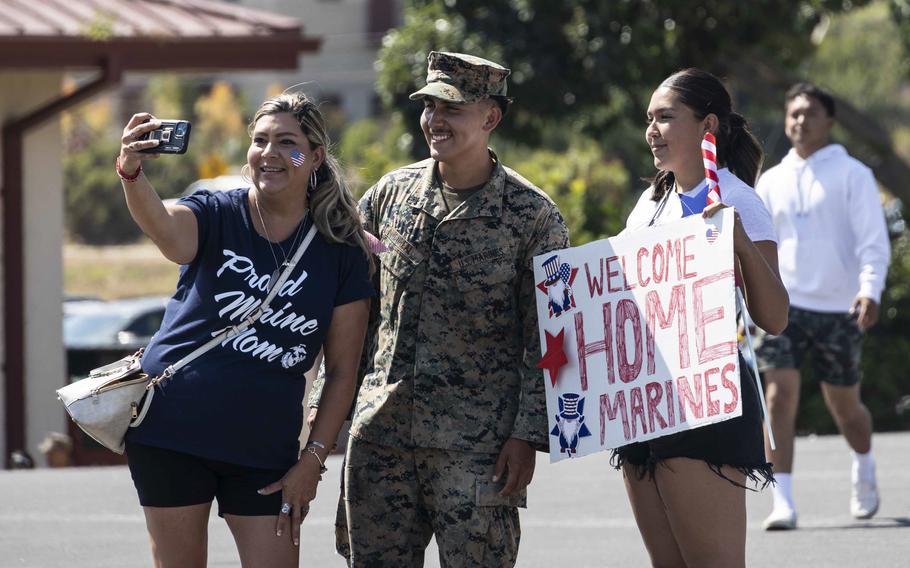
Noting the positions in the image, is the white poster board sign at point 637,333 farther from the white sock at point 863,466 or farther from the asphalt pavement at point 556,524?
the white sock at point 863,466

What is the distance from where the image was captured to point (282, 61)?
483 inches

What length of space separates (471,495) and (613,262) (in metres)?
0.83

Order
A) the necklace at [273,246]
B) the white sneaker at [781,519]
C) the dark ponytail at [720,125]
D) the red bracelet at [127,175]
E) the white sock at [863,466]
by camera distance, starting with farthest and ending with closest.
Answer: the white sock at [863,466]
the white sneaker at [781,519]
the dark ponytail at [720,125]
the necklace at [273,246]
the red bracelet at [127,175]

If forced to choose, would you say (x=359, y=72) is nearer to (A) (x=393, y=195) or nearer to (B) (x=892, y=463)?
(B) (x=892, y=463)

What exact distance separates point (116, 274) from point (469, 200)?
2516 cm

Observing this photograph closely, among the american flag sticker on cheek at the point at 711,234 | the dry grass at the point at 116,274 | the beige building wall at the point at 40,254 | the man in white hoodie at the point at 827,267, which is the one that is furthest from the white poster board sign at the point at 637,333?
the dry grass at the point at 116,274

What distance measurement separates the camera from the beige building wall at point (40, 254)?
11.9 metres

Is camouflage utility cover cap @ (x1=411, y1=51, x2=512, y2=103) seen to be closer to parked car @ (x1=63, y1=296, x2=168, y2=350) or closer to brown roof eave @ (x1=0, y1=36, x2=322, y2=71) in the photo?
brown roof eave @ (x1=0, y1=36, x2=322, y2=71)

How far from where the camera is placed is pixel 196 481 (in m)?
4.20

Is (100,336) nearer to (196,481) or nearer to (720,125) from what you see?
(196,481)

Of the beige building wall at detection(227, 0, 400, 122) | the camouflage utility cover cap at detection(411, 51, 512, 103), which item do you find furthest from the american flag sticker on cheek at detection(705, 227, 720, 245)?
the beige building wall at detection(227, 0, 400, 122)

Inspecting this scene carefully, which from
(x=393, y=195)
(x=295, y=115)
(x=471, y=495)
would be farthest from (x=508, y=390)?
(x=295, y=115)

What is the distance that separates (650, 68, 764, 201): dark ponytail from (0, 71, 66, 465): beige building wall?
8.31 metres

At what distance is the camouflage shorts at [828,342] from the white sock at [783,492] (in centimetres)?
56
